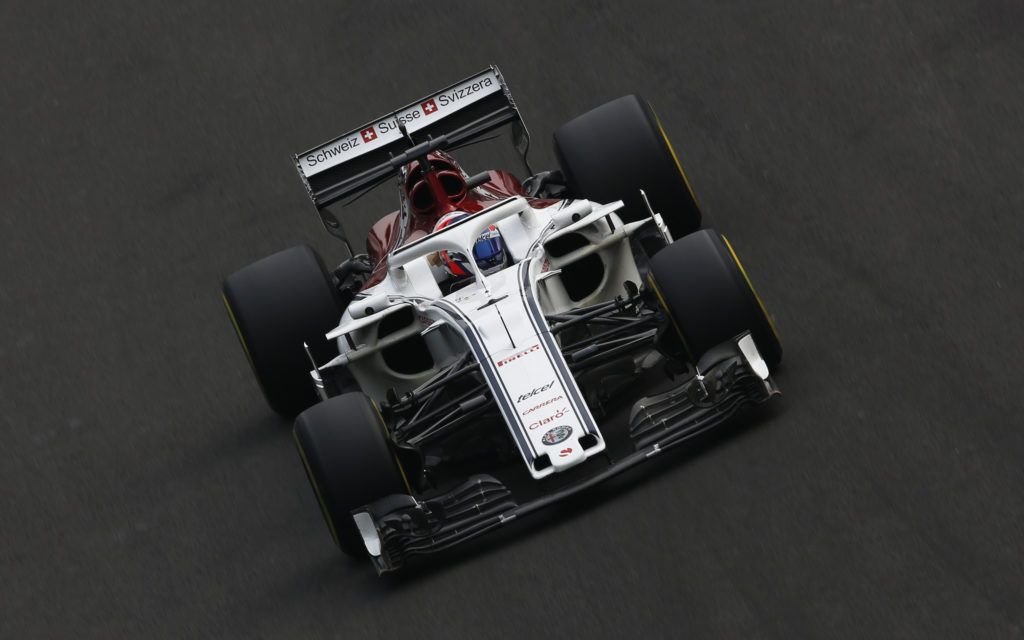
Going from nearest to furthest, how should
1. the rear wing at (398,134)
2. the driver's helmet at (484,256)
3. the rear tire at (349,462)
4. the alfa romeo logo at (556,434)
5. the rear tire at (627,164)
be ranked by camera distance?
the alfa romeo logo at (556,434) → the rear tire at (349,462) → the driver's helmet at (484,256) → the rear tire at (627,164) → the rear wing at (398,134)

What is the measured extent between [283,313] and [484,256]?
5.66 ft

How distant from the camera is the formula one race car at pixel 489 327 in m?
11.8

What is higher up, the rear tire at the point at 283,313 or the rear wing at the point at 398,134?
the rear wing at the point at 398,134

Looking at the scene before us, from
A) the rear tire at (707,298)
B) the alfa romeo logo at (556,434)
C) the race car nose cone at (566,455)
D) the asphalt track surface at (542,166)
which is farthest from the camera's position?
the rear tire at (707,298)

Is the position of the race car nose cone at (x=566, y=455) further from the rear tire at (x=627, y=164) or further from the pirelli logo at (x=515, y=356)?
the rear tire at (x=627, y=164)

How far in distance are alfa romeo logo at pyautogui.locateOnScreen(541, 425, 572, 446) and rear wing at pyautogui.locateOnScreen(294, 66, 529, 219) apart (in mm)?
3699

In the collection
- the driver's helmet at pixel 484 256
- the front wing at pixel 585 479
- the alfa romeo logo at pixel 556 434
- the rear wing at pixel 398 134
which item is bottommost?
the front wing at pixel 585 479

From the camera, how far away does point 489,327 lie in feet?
40.7

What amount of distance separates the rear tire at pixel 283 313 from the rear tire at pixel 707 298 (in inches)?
116

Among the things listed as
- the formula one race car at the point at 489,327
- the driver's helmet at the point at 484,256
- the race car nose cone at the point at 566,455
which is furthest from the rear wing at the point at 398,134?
the race car nose cone at the point at 566,455

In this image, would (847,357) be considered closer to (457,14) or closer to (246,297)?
(246,297)

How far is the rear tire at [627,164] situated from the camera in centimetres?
1438

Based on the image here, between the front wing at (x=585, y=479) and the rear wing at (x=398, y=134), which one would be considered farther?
the rear wing at (x=398, y=134)

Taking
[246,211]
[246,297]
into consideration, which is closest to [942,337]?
[246,297]
